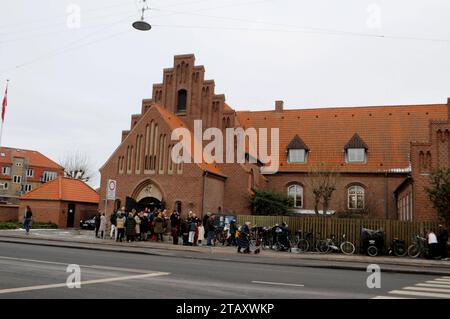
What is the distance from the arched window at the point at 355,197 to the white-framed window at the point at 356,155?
247 cm

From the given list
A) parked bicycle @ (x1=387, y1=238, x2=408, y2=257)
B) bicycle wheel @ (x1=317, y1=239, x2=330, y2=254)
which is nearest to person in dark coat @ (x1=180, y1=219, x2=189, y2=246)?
bicycle wheel @ (x1=317, y1=239, x2=330, y2=254)

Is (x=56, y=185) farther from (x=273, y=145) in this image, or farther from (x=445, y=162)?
(x=445, y=162)

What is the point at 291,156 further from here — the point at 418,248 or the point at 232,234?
the point at 418,248

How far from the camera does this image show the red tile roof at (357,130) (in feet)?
125

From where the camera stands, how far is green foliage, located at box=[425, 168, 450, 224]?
22.7 meters

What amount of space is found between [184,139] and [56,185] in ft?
53.9

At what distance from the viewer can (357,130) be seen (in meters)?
40.8

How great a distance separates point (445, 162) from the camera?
26266mm

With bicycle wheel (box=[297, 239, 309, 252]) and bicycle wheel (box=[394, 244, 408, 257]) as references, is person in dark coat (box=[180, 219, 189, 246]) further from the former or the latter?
bicycle wheel (box=[394, 244, 408, 257])

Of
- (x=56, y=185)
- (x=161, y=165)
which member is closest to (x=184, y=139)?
(x=161, y=165)

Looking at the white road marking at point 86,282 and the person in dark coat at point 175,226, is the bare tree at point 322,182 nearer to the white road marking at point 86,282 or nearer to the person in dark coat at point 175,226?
the person in dark coat at point 175,226

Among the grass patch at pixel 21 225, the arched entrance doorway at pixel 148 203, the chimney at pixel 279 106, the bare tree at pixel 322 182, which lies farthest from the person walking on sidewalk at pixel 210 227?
the chimney at pixel 279 106

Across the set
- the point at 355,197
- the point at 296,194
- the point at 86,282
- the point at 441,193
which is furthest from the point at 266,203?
the point at 86,282

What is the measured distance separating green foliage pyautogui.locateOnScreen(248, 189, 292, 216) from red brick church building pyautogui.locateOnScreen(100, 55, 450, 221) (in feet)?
2.49
